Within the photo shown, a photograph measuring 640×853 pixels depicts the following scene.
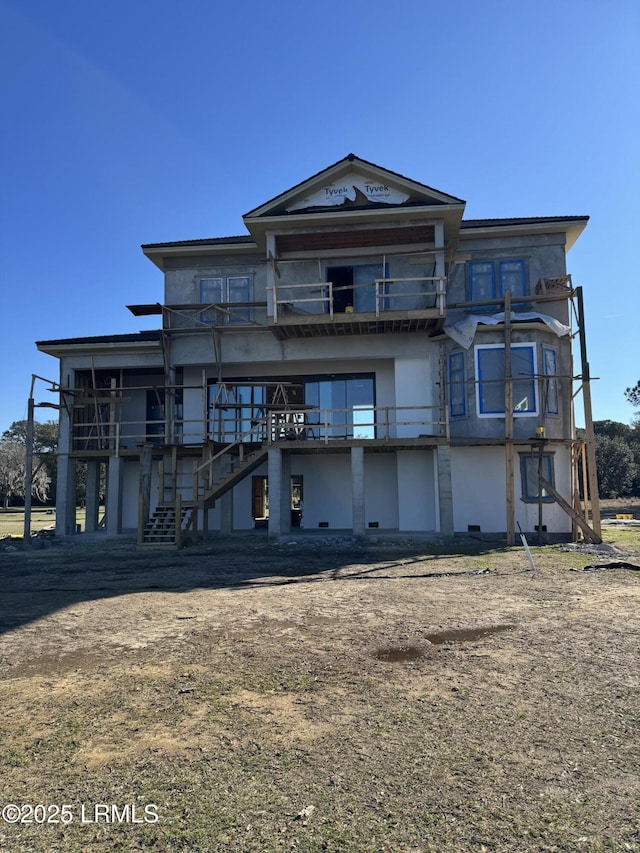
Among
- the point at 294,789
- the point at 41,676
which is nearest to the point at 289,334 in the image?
the point at 41,676

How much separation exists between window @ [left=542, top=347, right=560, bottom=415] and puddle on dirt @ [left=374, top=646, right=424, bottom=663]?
45.5ft

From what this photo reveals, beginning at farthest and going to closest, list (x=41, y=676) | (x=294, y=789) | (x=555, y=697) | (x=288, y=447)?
(x=288, y=447)
(x=41, y=676)
(x=555, y=697)
(x=294, y=789)

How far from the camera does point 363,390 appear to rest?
73.1 feet

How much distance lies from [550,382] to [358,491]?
24.5 feet

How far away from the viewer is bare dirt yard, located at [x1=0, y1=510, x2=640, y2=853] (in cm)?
342

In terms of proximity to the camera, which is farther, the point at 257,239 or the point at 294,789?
the point at 257,239

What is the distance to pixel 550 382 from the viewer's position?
63.4 feet

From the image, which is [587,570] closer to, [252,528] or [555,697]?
[555,697]

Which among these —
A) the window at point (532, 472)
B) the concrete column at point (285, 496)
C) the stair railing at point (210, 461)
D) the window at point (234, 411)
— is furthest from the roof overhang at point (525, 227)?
the concrete column at point (285, 496)

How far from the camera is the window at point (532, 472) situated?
19188 millimetres

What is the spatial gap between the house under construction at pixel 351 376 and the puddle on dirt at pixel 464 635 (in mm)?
10668

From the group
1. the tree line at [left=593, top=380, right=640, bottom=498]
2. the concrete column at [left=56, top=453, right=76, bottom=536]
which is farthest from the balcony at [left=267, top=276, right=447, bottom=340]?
the tree line at [left=593, top=380, right=640, bottom=498]

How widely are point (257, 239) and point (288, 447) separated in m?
7.98

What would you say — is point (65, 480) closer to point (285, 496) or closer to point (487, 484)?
point (285, 496)
